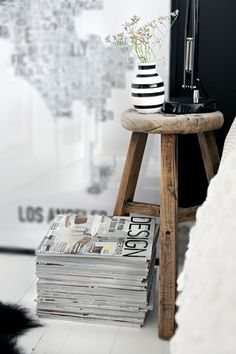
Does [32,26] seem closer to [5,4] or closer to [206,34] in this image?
[5,4]

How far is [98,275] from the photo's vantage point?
5.40 ft

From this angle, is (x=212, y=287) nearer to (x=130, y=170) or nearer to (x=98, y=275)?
(x=98, y=275)

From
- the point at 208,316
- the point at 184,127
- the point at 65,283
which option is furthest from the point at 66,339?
the point at 208,316

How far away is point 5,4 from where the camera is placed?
2057 mm

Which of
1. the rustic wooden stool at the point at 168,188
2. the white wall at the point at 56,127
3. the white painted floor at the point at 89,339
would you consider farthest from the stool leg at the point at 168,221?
the white wall at the point at 56,127

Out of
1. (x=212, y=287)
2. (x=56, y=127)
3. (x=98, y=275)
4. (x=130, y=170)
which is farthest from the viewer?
(x=56, y=127)

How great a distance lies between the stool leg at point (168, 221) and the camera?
156cm

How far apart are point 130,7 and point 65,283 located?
38.1 inches

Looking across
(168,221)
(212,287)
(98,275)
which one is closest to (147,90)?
(168,221)

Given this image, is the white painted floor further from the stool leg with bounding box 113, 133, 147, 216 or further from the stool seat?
the stool seat

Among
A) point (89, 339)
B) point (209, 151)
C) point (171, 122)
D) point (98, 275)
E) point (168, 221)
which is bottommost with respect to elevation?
point (89, 339)

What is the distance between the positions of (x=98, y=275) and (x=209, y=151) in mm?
503

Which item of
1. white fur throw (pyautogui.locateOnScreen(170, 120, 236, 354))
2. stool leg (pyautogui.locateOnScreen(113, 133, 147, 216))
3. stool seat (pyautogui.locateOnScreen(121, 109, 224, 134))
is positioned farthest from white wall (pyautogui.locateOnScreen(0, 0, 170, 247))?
white fur throw (pyautogui.locateOnScreen(170, 120, 236, 354))

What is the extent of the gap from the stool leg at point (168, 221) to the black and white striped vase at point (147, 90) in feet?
0.45
